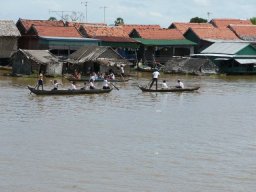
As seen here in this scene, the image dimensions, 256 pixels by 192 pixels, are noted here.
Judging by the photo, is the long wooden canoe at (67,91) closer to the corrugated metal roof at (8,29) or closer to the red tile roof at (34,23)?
the corrugated metal roof at (8,29)

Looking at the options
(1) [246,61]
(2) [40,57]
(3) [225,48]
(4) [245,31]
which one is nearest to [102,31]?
(3) [225,48]

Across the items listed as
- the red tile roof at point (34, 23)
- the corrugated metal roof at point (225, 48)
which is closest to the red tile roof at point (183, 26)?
the corrugated metal roof at point (225, 48)

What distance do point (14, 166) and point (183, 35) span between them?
37048 millimetres

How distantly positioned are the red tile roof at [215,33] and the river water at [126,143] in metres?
22.3

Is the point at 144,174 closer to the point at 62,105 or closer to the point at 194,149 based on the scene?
the point at 194,149

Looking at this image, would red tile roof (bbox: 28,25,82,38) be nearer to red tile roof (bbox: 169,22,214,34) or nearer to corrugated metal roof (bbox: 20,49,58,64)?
corrugated metal roof (bbox: 20,49,58,64)

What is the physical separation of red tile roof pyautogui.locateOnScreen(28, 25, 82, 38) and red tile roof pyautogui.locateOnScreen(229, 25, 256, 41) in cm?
1447

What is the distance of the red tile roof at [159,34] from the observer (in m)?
46.5

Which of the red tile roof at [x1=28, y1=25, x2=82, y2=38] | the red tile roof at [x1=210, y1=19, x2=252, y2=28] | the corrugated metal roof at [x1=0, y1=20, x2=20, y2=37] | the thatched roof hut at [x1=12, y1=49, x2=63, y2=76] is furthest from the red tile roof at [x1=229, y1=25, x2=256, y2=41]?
the thatched roof hut at [x1=12, y1=49, x2=63, y2=76]

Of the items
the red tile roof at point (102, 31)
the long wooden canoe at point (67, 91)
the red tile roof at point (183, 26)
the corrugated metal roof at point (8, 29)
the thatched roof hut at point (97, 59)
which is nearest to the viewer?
the long wooden canoe at point (67, 91)

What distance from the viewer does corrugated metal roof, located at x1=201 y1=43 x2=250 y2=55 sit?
42.5 meters

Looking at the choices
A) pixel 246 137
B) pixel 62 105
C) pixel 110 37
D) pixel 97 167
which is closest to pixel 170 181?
pixel 97 167

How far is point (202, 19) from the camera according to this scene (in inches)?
2566

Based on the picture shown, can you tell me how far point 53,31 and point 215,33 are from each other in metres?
14.1
